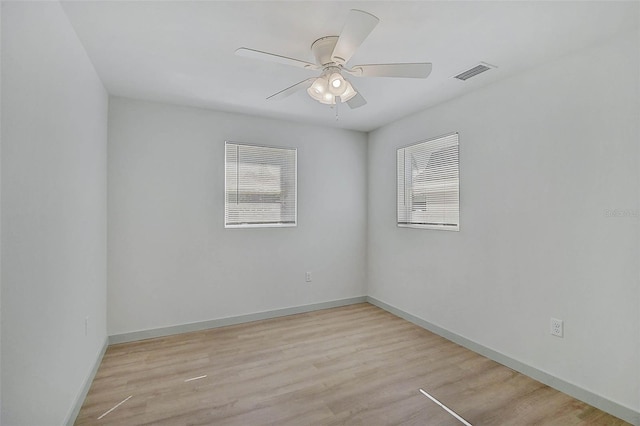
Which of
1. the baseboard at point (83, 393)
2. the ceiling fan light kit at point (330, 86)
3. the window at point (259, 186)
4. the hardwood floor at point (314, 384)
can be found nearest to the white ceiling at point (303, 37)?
the ceiling fan light kit at point (330, 86)

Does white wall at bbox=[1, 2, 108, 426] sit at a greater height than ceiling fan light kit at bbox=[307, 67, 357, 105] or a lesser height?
lesser

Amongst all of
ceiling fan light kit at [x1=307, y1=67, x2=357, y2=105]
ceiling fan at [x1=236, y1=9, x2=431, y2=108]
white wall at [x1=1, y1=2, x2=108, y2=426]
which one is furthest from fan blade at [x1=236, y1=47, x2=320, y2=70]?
white wall at [x1=1, y1=2, x2=108, y2=426]

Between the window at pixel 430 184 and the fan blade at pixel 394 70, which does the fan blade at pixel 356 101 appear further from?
the window at pixel 430 184

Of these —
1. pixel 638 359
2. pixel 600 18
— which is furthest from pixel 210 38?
pixel 638 359

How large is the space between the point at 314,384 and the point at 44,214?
82.0 inches

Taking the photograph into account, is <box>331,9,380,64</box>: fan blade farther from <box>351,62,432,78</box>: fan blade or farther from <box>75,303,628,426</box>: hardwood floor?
<box>75,303,628,426</box>: hardwood floor

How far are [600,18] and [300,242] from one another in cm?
334

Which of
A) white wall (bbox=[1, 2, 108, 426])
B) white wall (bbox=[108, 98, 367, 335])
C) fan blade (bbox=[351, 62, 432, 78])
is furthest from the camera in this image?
white wall (bbox=[108, 98, 367, 335])

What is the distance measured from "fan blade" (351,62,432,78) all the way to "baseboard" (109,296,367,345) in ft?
9.83

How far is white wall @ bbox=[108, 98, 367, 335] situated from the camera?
10.3ft

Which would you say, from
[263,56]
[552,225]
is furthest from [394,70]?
[552,225]

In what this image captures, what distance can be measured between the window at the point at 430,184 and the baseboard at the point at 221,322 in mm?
1471

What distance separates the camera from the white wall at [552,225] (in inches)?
78.9

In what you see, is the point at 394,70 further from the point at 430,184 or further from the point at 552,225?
the point at 430,184
